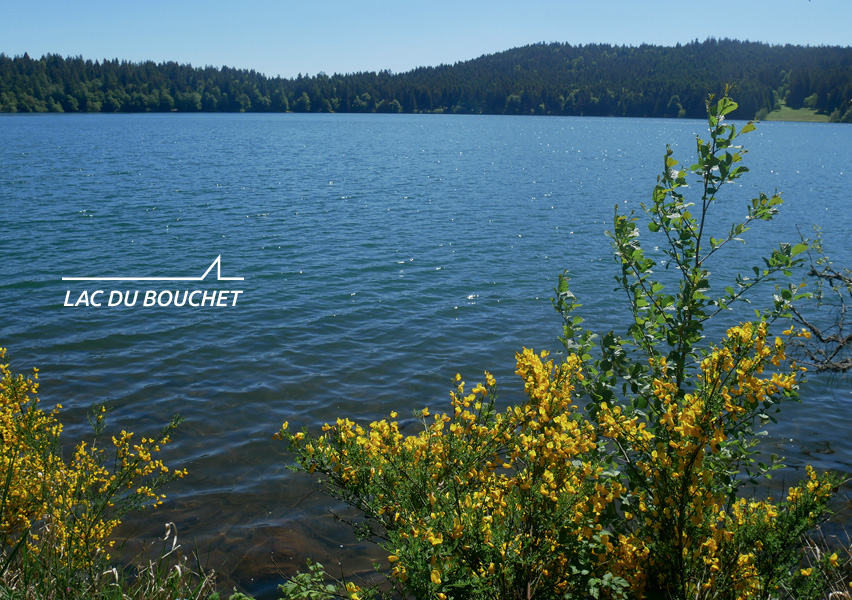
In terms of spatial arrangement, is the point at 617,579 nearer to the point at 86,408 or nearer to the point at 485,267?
the point at 86,408

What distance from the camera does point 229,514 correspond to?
7.58 m

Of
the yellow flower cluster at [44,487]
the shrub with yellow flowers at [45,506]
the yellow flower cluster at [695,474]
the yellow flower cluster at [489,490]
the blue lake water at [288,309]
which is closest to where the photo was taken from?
the yellow flower cluster at [695,474]

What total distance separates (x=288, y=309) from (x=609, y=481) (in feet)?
40.3

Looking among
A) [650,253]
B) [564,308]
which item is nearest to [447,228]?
[650,253]

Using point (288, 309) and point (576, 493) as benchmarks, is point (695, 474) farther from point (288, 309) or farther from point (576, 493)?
point (288, 309)

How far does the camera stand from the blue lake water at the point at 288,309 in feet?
27.7

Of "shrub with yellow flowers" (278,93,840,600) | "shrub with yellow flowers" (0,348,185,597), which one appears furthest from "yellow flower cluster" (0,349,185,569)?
"shrub with yellow flowers" (278,93,840,600)

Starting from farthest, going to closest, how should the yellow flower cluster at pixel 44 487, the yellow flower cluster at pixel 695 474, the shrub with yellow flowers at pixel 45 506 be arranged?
the yellow flower cluster at pixel 44 487 < the shrub with yellow flowers at pixel 45 506 < the yellow flower cluster at pixel 695 474

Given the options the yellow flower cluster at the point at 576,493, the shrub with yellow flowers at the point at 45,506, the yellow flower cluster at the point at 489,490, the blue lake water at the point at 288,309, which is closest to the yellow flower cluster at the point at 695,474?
the yellow flower cluster at the point at 576,493

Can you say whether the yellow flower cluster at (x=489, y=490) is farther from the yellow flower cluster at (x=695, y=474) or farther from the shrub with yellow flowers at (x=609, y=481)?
the yellow flower cluster at (x=695, y=474)

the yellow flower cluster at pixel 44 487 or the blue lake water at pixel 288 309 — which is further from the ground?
the yellow flower cluster at pixel 44 487

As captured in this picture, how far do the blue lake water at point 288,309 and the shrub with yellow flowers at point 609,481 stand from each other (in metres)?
3.20

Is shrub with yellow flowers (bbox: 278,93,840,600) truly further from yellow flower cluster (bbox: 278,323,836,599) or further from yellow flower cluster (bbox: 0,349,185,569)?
yellow flower cluster (bbox: 0,349,185,569)

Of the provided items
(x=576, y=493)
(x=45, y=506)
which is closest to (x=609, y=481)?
(x=576, y=493)
